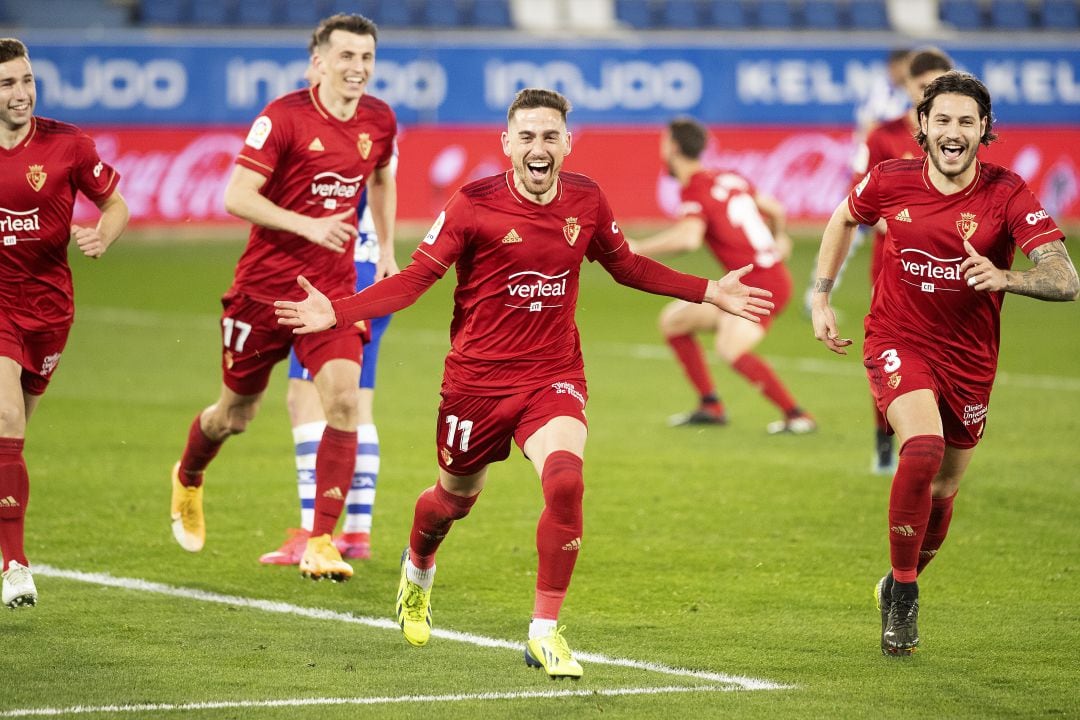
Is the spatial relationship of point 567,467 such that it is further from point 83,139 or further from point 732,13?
point 732,13

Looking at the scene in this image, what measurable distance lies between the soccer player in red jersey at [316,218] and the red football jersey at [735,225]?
183 inches

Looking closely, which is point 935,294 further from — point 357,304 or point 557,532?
point 357,304

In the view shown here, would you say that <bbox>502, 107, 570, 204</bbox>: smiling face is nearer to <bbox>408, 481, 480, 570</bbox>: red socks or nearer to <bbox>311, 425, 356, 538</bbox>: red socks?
<bbox>408, 481, 480, 570</bbox>: red socks

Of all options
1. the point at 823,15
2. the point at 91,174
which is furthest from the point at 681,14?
the point at 91,174

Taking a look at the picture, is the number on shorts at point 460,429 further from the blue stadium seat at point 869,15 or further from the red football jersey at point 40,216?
the blue stadium seat at point 869,15

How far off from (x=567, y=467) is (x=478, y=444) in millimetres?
477

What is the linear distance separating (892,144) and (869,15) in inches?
833

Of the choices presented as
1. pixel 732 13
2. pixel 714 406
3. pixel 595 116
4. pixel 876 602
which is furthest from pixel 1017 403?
pixel 732 13

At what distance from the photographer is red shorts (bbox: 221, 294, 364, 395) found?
7312mm

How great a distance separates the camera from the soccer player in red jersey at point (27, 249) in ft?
21.8

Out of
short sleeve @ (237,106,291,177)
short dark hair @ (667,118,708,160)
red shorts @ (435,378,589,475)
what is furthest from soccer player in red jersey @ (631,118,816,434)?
red shorts @ (435,378,589,475)

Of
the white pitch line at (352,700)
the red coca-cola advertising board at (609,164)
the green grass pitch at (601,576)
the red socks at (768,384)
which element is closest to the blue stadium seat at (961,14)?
the red coca-cola advertising board at (609,164)

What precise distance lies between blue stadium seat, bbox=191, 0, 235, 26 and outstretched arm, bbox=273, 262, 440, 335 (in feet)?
70.2

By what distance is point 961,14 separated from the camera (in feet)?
97.8
